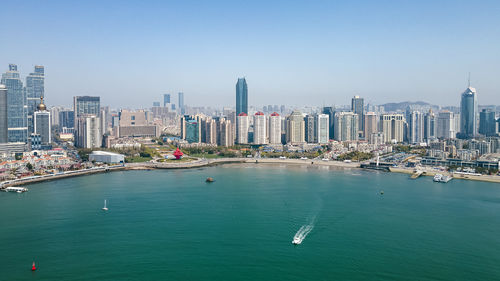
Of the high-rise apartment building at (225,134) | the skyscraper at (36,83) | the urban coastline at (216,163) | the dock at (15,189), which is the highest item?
the skyscraper at (36,83)

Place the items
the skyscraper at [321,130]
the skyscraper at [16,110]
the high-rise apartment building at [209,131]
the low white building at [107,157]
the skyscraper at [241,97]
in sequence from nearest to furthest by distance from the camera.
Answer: the low white building at [107,157] < the skyscraper at [16,110] < the high-rise apartment building at [209,131] < the skyscraper at [321,130] < the skyscraper at [241,97]

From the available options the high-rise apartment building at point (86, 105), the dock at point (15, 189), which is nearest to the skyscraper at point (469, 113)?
the dock at point (15, 189)

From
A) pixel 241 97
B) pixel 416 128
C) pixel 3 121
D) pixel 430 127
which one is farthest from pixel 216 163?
pixel 241 97

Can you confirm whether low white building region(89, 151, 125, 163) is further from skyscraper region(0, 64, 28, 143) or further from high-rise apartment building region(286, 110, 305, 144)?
high-rise apartment building region(286, 110, 305, 144)

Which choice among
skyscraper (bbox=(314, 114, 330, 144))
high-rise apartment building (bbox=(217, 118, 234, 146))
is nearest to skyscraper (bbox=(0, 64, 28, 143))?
high-rise apartment building (bbox=(217, 118, 234, 146))

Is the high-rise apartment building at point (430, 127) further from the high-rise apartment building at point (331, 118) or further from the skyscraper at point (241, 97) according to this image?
the skyscraper at point (241, 97)

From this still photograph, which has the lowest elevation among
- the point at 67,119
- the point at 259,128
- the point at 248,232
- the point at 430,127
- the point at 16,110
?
the point at 248,232

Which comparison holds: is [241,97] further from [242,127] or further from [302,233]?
[302,233]
